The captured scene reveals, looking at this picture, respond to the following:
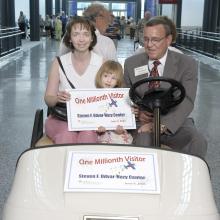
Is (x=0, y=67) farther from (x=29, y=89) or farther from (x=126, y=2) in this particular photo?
(x=126, y=2)

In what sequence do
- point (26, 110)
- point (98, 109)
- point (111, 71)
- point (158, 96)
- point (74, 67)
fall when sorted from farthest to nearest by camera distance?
point (26, 110), point (74, 67), point (111, 71), point (98, 109), point (158, 96)

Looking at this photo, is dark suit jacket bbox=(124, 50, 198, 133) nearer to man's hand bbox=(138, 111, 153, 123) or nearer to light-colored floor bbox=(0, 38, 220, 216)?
man's hand bbox=(138, 111, 153, 123)

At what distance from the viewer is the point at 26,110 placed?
5922mm

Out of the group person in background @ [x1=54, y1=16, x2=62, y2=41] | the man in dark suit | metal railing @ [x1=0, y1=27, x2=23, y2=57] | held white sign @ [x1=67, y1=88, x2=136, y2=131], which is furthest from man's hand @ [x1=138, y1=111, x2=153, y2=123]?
person in background @ [x1=54, y1=16, x2=62, y2=41]

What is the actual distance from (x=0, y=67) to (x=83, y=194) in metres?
9.44

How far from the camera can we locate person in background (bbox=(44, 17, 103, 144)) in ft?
9.49

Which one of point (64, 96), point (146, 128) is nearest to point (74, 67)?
point (64, 96)

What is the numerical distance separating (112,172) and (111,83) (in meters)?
1.03

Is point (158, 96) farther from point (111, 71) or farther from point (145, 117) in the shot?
point (111, 71)

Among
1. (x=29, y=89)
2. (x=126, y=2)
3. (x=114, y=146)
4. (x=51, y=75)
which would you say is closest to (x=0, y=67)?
(x=29, y=89)

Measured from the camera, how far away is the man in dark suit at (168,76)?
2686 millimetres

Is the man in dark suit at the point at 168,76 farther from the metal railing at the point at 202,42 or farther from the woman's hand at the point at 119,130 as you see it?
the metal railing at the point at 202,42

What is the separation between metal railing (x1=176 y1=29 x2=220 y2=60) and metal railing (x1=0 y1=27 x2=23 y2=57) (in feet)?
20.7

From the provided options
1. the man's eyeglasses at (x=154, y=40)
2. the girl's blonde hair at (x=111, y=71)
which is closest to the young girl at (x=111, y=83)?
the girl's blonde hair at (x=111, y=71)
